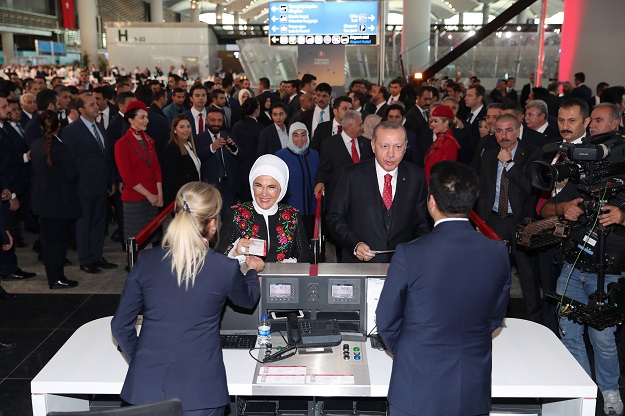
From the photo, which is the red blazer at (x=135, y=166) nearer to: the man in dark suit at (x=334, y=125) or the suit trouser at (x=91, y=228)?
the suit trouser at (x=91, y=228)

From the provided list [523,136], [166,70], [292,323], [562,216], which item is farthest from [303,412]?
[166,70]

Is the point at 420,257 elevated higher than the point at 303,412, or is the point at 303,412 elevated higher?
the point at 420,257

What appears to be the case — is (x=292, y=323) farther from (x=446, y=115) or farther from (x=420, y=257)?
(x=446, y=115)

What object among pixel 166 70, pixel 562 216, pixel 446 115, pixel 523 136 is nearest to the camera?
pixel 562 216

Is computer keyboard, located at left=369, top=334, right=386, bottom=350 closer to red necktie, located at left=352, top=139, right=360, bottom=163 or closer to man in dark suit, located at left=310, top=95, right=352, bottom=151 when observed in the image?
red necktie, located at left=352, top=139, right=360, bottom=163

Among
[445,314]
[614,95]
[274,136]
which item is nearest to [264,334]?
[445,314]

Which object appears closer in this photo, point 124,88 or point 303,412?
point 303,412

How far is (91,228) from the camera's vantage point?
6551mm

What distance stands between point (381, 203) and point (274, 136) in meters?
3.30

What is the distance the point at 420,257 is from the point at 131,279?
107 centimetres

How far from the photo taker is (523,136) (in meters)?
5.38

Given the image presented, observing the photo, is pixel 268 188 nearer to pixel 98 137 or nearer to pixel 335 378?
pixel 335 378

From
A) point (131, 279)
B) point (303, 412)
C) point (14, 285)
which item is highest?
point (131, 279)

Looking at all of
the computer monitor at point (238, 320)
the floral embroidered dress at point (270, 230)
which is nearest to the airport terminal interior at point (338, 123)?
the computer monitor at point (238, 320)
